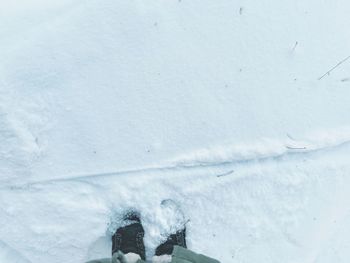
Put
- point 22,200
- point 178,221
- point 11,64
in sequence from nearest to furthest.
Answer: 1. point 11,64
2. point 22,200
3. point 178,221

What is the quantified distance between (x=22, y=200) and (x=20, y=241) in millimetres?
181

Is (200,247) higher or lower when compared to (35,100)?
lower

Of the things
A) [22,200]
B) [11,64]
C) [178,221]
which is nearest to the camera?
[11,64]

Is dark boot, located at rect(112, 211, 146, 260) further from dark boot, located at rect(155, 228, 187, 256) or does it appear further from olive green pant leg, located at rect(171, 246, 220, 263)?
olive green pant leg, located at rect(171, 246, 220, 263)

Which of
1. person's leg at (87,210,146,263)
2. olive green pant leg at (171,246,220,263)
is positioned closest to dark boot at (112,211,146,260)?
person's leg at (87,210,146,263)

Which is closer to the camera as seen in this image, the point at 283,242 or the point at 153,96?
the point at 153,96

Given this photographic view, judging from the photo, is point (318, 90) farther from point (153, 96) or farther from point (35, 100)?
point (35, 100)

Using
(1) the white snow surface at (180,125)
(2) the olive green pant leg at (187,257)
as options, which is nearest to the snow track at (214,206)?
(1) the white snow surface at (180,125)

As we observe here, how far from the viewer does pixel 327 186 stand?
1.94 m

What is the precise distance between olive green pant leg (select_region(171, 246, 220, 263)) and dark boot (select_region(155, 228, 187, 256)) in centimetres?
14

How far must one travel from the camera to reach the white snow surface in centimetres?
169

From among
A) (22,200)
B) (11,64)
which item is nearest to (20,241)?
(22,200)

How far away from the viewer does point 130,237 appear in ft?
6.04

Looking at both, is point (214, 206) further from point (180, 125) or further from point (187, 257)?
point (180, 125)
